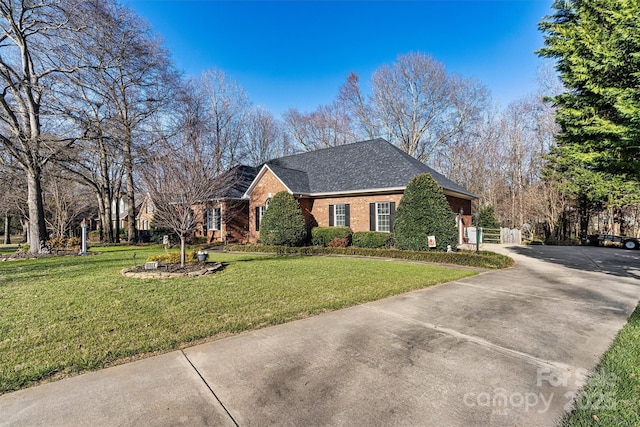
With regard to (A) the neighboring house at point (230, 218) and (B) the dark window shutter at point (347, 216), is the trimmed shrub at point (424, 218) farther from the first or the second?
(A) the neighboring house at point (230, 218)

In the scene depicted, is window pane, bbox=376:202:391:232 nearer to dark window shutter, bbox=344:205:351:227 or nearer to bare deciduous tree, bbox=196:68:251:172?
dark window shutter, bbox=344:205:351:227

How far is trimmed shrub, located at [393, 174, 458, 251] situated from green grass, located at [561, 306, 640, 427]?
9.05 m

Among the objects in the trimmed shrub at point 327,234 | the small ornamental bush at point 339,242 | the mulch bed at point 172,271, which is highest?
the trimmed shrub at point 327,234

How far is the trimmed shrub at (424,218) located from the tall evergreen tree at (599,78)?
4.62 metres

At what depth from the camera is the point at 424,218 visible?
43.4ft

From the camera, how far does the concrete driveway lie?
8.52 feet

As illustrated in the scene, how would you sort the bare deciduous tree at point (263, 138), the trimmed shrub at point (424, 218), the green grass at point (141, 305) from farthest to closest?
1. the bare deciduous tree at point (263, 138)
2. the trimmed shrub at point (424, 218)
3. the green grass at point (141, 305)

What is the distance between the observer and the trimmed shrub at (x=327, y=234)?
16.0 m

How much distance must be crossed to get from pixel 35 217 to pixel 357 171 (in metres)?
17.4

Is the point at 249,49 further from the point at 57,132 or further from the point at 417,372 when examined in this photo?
the point at 417,372

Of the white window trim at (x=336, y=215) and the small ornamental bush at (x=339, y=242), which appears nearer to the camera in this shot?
the small ornamental bush at (x=339, y=242)

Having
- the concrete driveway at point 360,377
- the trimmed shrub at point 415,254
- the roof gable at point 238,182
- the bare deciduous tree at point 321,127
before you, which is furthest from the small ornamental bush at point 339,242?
the bare deciduous tree at point 321,127

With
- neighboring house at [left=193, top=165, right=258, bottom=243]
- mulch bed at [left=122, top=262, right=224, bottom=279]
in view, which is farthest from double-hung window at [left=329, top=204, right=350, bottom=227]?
mulch bed at [left=122, top=262, right=224, bottom=279]

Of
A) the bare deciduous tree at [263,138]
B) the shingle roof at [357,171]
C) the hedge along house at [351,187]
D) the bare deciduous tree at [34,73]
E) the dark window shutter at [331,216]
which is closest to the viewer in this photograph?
the bare deciduous tree at [34,73]
